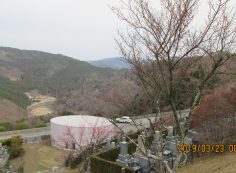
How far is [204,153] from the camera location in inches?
624

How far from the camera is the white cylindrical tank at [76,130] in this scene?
2508cm

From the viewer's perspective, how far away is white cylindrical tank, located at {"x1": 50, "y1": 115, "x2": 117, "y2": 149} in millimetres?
25081

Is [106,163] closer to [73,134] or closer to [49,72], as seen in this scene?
[73,134]

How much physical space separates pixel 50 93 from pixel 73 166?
236 feet

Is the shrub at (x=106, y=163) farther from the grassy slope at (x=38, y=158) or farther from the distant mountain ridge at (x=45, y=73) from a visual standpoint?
the distant mountain ridge at (x=45, y=73)

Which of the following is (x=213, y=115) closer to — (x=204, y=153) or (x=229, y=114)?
(x=229, y=114)

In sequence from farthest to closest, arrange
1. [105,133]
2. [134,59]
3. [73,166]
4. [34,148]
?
[34,148] < [105,133] < [73,166] < [134,59]

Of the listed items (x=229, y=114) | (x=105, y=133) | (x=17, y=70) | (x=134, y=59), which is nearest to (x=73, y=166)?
(x=105, y=133)

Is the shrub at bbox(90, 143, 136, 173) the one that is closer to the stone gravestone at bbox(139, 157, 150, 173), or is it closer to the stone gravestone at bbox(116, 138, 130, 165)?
the stone gravestone at bbox(116, 138, 130, 165)

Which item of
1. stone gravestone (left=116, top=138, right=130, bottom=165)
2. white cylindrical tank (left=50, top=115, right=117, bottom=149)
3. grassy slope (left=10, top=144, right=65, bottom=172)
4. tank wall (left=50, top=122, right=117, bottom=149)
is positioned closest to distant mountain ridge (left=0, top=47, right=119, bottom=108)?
white cylindrical tank (left=50, top=115, right=117, bottom=149)

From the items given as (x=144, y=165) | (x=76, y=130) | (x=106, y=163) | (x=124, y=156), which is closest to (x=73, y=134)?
(x=76, y=130)

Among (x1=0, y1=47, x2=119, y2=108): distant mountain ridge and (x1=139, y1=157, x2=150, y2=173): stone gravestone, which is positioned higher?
(x1=0, y1=47, x2=119, y2=108): distant mountain ridge

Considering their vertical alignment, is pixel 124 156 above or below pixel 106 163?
above

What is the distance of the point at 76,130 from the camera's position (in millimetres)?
26641
